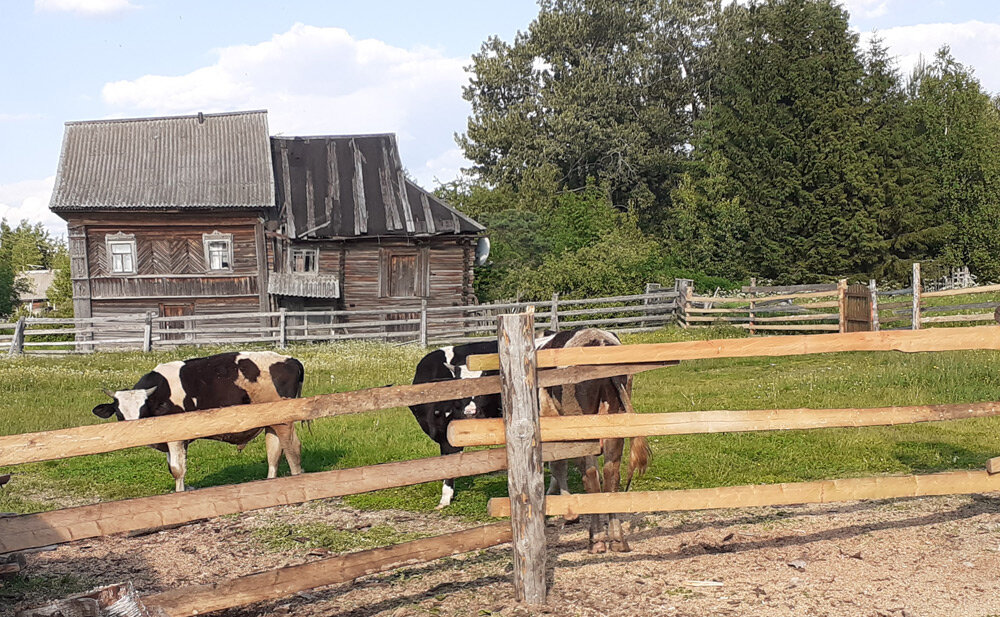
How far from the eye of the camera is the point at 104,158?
31.2 m

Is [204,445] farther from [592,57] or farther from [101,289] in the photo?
[592,57]

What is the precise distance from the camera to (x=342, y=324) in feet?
85.6

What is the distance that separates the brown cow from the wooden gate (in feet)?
55.7

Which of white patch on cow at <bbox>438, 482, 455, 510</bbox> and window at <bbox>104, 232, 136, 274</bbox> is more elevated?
window at <bbox>104, 232, 136, 274</bbox>

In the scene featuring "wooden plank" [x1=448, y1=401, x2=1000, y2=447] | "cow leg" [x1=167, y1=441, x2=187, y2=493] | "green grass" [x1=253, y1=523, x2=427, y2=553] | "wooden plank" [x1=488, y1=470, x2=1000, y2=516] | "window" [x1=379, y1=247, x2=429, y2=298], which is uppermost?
"window" [x1=379, y1=247, x2=429, y2=298]

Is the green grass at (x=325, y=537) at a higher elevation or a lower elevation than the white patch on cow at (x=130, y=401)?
lower

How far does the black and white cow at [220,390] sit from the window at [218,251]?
22622 millimetres

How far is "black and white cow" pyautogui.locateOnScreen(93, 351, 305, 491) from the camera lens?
8898 mm

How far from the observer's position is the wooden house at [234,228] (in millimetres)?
30406

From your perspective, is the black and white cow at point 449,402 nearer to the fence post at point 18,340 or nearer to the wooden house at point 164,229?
the fence post at point 18,340

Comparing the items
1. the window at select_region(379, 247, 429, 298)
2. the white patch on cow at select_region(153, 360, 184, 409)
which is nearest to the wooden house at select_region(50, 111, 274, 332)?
the window at select_region(379, 247, 429, 298)

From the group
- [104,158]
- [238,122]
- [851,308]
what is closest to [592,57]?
[238,122]

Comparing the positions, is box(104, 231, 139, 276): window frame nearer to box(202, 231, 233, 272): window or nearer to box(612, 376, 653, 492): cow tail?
box(202, 231, 233, 272): window

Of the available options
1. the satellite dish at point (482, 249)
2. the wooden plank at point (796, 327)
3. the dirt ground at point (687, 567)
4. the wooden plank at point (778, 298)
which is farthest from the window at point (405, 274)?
the dirt ground at point (687, 567)
